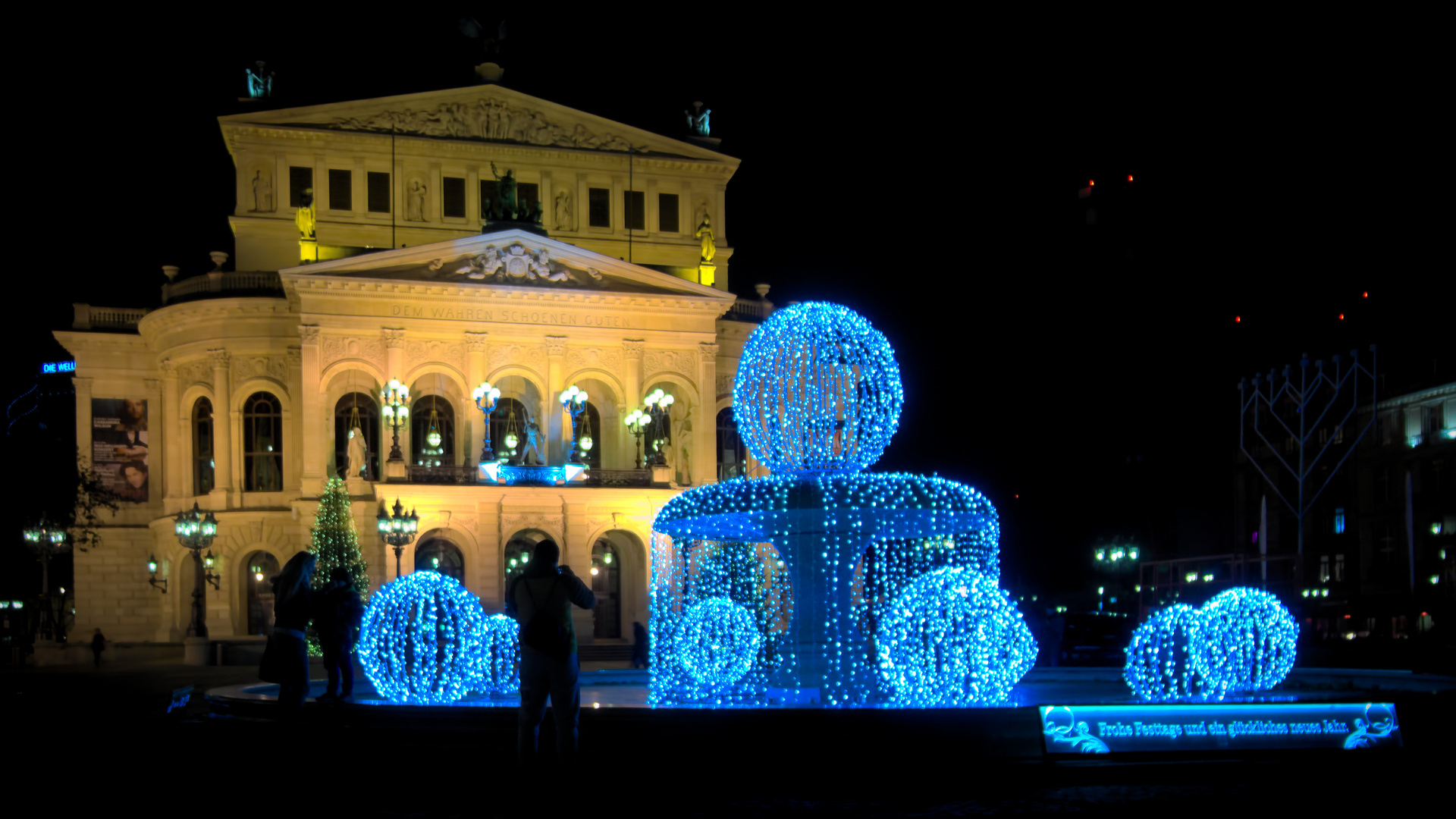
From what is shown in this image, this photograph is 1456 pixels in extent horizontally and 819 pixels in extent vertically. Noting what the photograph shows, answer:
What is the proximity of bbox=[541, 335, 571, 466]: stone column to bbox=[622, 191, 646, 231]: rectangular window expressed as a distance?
722 cm

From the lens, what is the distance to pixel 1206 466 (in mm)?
62156

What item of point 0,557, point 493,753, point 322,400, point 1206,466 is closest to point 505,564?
point 322,400

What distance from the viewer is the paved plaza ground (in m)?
8.64

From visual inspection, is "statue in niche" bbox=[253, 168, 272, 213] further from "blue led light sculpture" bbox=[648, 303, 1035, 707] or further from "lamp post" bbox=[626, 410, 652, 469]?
"blue led light sculpture" bbox=[648, 303, 1035, 707]

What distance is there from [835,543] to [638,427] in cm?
2488

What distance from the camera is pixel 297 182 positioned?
42781mm

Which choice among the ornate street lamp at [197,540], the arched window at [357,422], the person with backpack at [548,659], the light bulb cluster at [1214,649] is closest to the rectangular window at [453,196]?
the arched window at [357,422]

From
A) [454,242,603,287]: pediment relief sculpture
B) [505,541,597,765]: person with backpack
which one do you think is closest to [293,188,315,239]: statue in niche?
[454,242,603,287]: pediment relief sculpture

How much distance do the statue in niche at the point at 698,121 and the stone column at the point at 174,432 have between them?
17.6 meters

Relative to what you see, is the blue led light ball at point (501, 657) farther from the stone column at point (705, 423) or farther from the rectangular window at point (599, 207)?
the rectangular window at point (599, 207)

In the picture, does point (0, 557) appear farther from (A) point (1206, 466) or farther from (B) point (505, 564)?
(A) point (1206, 466)

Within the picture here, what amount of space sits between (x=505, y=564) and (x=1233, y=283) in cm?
3156

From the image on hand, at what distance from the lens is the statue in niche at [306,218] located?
38188 millimetres

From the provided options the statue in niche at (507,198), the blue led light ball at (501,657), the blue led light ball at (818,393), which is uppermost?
the statue in niche at (507,198)
